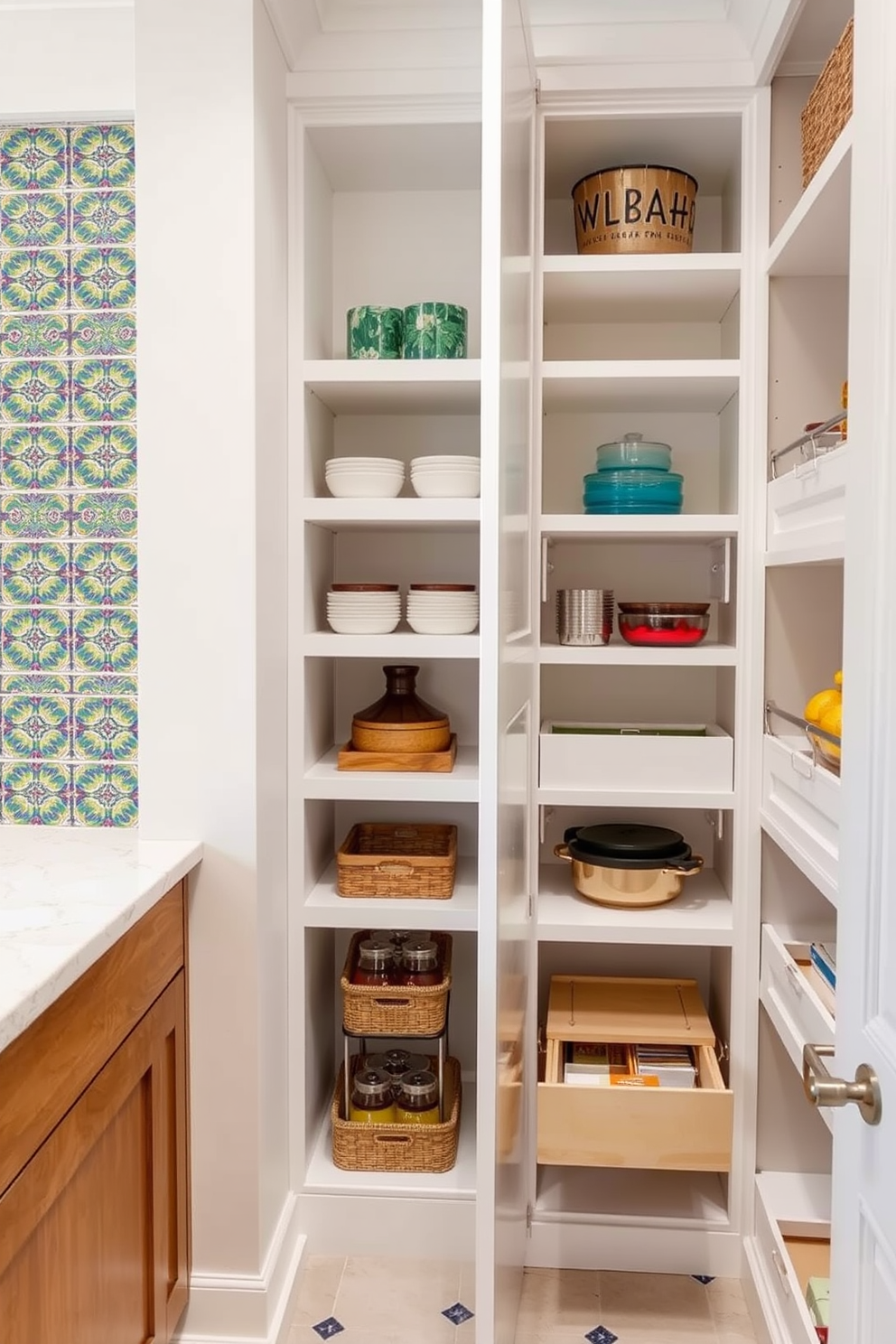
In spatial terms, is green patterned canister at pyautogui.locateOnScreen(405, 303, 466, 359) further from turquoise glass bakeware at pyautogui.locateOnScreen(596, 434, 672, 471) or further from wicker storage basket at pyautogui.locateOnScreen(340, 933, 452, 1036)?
wicker storage basket at pyautogui.locateOnScreen(340, 933, 452, 1036)

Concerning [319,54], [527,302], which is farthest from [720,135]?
[319,54]

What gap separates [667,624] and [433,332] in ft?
2.45

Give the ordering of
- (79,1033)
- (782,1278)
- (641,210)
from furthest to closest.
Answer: (641,210) → (782,1278) → (79,1033)

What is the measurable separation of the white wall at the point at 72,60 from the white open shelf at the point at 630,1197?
2366 mm

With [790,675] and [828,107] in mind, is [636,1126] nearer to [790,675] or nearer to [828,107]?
[790,675]

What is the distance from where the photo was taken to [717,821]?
224 cm

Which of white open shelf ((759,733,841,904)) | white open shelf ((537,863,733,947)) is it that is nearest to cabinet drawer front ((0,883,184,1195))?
white open shelf ((537,863,733,947))

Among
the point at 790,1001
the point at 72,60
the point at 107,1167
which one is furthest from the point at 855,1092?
the point at 72,60

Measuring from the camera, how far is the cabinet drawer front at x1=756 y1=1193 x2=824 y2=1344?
1646 mm

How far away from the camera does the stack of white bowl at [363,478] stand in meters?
2.08

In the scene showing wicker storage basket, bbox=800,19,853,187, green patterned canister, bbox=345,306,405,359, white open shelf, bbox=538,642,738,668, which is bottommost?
white open shelf, bbox=538,642,738,668

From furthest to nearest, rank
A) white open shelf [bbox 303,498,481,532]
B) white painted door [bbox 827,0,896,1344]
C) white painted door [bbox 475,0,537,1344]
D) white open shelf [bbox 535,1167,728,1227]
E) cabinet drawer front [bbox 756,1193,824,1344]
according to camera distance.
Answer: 1. white open shelf [bbox 535,1167,728,1227]
2. white open shelf [bbox 303,498,481,532]
3. cabinet drawer front [bbox 756,1193,824,1344]
4. white painted door [bbox 475,0,537,1344]
5. white painted door [bbox 827,0,896,1344]

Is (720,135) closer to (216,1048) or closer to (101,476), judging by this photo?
(101,476)

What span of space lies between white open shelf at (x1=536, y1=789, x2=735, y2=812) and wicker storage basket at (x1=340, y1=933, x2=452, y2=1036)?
0.47 m
